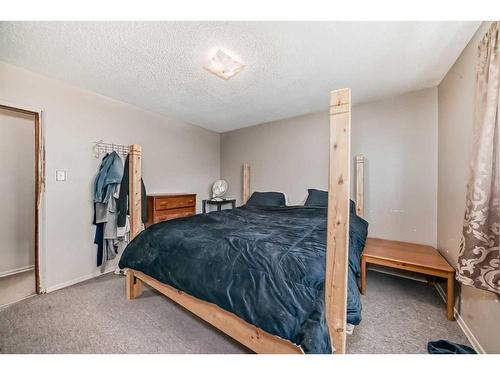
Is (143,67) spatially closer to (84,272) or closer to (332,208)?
(332,208)

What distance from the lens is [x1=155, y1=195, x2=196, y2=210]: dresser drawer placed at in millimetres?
2844

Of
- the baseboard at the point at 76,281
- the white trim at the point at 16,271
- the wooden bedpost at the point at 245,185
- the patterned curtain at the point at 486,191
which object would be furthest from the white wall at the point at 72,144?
the patterned curtain at the point at 486,191

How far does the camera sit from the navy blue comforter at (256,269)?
98cm

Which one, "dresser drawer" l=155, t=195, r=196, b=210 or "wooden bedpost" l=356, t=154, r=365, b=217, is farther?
"dresser drawer" l=155, t=195, r=196, b=210

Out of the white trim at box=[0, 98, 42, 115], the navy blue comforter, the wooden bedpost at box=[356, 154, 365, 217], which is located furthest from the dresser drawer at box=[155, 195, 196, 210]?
the wooden bedpost at box=[356, 154, 365, 217]

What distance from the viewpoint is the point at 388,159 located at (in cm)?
250

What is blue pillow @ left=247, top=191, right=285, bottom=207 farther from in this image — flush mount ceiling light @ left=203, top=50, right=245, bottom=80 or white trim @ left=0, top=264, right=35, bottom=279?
Result: white trim @ left=0, top=264, right=35, bottom=279

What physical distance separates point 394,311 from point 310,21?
7.58 feet

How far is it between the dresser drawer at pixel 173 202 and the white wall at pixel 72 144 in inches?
12.1

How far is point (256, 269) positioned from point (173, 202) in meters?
2.24

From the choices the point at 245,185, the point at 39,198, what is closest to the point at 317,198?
the point at 245,185

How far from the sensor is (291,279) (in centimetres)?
106

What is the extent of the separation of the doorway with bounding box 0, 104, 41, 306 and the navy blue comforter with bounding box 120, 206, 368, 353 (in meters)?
1.81
